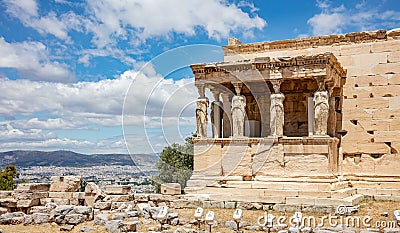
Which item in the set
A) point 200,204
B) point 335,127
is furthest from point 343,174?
point 200,204

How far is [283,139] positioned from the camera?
1816 cm

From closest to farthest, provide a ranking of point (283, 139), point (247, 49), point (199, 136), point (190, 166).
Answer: point (283, 139) → point (199, 136) → point (247, 49) → point (190, 166)

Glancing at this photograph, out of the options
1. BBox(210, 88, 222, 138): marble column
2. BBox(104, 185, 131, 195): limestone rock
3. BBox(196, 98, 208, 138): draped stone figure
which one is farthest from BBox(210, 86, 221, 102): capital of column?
BBox(104, 185, 131, 195): limestone rock

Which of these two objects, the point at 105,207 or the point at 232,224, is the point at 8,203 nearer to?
the point at 105,207

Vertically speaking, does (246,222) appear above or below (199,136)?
below

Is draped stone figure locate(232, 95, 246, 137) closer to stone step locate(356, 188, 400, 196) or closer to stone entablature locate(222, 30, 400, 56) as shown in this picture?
stone entablature locate(222, 30, 400, 56)

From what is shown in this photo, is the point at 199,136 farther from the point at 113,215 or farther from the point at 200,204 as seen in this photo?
the point at 113,215

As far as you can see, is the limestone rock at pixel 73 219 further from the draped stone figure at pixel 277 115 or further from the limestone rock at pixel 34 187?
the draped stone figure at pixel 277 115

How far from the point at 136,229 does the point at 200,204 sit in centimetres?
372

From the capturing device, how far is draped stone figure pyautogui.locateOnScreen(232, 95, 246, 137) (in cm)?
1900

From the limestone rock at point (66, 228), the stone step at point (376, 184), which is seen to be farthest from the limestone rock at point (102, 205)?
the stone step at point (376, 184)

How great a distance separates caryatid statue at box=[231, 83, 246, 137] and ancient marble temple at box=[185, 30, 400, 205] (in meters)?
0.04

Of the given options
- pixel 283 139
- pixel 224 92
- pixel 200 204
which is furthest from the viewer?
pixel 224 92

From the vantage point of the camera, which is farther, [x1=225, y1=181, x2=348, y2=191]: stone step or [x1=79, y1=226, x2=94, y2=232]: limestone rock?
[x1=225, y1=181, x2=348, y2=191]: stone step
